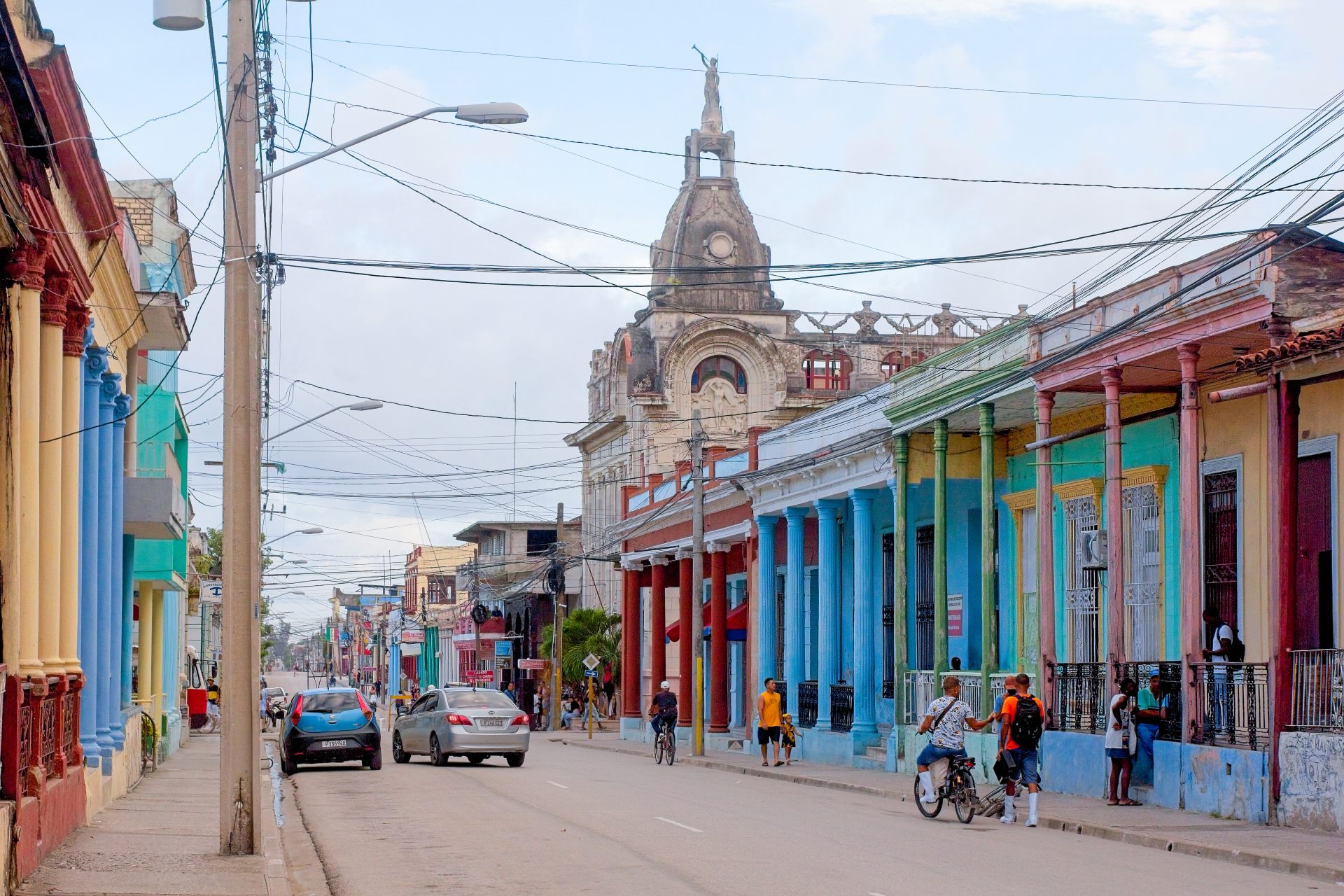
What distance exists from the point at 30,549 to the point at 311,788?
11651 millimetres

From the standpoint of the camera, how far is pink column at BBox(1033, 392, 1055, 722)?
23766 millimetres

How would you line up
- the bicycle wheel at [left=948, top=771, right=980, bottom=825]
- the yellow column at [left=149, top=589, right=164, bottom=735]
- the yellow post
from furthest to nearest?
the yellow post, the yellow column at [left=149, top=589, right=164, bottom=735], the bicycle wheel at [left=948, top=771, right=980, bottom=825]

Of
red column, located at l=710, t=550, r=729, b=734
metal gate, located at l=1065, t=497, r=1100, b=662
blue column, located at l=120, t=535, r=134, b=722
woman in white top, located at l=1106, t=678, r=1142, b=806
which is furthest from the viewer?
red column, located at l=710, t=550, r=729, b=734

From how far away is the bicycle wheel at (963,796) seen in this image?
62.1 feet

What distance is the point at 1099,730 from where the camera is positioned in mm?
22500

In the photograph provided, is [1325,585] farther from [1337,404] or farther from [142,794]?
[142,794]

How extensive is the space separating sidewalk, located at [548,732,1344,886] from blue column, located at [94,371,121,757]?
9.80 meters

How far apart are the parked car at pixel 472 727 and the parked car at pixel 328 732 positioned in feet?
4.51

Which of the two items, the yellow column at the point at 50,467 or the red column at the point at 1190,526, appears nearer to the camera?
the yellow column at the point at 50,467

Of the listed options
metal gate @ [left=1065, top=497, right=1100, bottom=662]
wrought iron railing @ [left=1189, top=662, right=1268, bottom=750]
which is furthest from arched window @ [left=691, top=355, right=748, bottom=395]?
wrought iron railing @ [left=1189, top=662, right=1268, bottom=750]

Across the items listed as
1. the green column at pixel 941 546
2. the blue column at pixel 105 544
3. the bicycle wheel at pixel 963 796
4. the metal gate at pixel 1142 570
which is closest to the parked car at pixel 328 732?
the blue column at pixel 105 544

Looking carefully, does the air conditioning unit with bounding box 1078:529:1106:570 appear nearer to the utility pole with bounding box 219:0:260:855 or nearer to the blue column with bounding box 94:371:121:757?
the blue column with bounding box 94:371:121:757

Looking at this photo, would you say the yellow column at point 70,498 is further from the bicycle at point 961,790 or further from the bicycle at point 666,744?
the bicycle at point 666,744

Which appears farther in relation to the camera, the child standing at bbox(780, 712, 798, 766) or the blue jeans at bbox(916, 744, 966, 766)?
the child standing at bbox(780, 712, 798, 766)
